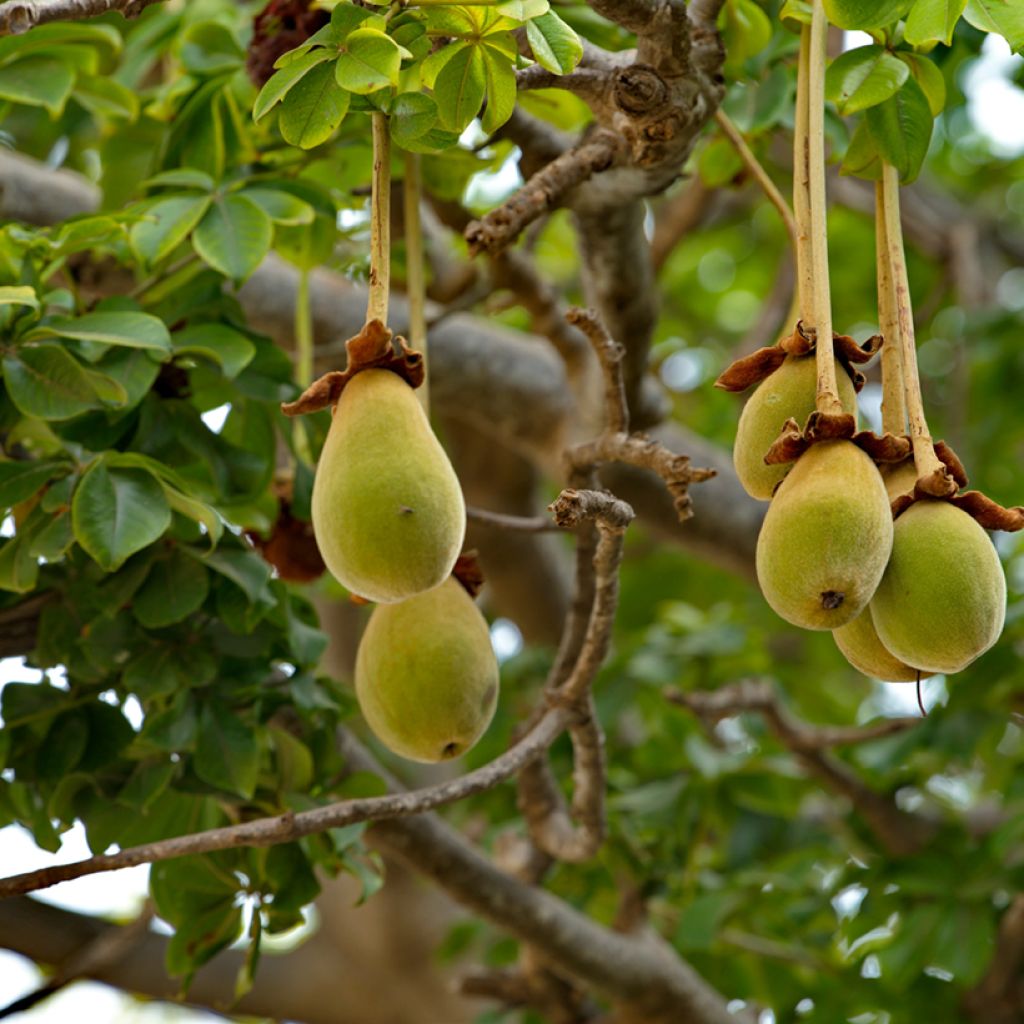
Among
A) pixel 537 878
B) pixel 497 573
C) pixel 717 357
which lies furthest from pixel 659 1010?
pixel 717 357

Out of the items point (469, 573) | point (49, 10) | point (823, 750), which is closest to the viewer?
point (49, 10)

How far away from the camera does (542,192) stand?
4.06 feet

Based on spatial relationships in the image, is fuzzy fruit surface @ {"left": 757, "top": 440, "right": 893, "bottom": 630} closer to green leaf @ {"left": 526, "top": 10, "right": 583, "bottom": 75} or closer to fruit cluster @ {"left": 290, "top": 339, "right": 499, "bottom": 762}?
fruit cluster @ {"left": 290, "top": 339, "right": 499, "bottom": 762}

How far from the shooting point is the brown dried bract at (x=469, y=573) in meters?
1.17

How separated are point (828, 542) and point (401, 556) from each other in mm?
277

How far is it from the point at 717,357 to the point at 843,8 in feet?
9.20

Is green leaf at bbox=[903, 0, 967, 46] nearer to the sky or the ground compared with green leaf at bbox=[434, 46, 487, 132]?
nearer to the sky

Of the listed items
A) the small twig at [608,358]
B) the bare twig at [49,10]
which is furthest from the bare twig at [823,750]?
the bare twig at [49,10]

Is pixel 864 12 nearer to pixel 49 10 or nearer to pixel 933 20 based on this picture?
pixel 933 20

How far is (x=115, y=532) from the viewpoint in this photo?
1.19m

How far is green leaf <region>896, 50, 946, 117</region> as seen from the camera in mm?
1179

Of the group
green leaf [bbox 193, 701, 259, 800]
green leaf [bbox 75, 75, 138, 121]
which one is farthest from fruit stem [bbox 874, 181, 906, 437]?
green leaf [bbox 75, 75, 138, 121]

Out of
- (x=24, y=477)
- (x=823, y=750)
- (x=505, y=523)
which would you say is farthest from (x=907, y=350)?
(x=823, y=750)

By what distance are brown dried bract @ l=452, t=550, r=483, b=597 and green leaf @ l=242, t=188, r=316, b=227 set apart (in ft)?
1.52
